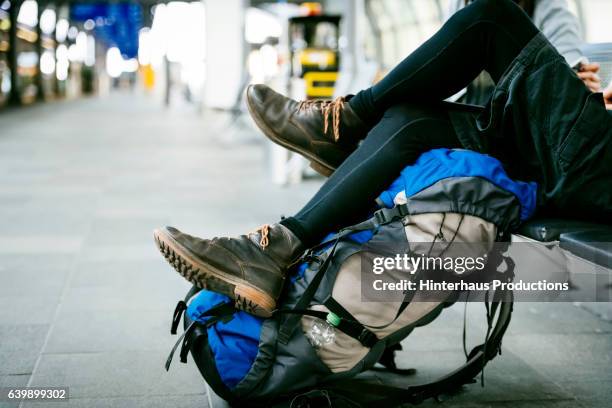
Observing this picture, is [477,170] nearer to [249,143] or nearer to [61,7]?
[249,143]

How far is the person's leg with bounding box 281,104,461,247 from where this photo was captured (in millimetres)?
2002

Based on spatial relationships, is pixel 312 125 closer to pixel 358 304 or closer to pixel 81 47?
pixel 358 304

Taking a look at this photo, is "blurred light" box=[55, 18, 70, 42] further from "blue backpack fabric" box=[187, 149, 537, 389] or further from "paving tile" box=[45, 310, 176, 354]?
"blue backpack fabric" box=[187, 149, 537, 389]

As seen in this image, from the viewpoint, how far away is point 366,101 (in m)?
2.19

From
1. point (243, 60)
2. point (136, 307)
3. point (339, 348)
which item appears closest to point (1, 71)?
point (243, 60)

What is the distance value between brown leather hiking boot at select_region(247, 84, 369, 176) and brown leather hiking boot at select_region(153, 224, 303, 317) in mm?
326

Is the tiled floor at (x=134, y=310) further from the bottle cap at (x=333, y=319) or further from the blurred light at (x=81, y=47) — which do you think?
the blurred light at (x=81, y=47)

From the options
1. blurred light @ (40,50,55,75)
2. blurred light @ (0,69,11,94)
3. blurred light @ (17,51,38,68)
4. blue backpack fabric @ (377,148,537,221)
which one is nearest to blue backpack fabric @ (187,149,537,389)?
blue backpack fabric @ (377,148,537,221)

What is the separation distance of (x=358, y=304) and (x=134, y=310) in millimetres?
1303

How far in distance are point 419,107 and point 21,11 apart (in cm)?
2398

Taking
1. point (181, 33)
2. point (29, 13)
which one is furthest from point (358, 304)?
point (29, 13)

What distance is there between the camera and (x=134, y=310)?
290cm

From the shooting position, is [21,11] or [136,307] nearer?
[136,307]

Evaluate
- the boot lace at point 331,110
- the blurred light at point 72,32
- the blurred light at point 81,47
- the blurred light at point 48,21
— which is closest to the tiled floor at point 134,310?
the boot lace at point 331,110
